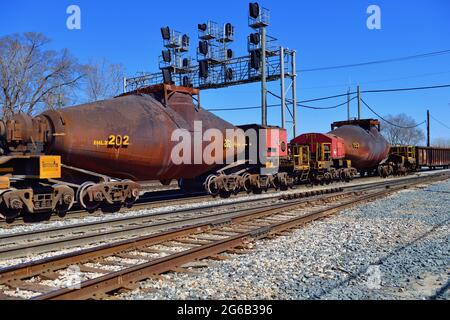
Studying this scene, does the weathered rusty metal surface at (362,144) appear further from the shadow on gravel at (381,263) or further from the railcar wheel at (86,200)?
the shadow on gravel at (381,263)

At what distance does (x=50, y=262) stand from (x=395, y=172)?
100 feet

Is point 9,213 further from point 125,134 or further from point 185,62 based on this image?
point 185,62

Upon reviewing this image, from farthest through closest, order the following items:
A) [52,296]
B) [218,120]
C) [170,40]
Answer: [170,40], [218,120], [52,296]

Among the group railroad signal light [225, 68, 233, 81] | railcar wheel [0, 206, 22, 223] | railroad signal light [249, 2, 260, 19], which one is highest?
railroad signal light [249, 2, 260, 19]

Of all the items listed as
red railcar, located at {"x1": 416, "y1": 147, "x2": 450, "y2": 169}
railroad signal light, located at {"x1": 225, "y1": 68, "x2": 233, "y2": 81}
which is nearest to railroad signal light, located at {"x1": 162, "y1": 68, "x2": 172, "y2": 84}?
railroad signal light, located at {"x1": 225, "y1": 68, "x2": 233, "y2": 81}

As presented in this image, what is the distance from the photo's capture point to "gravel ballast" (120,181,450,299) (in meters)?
4.99

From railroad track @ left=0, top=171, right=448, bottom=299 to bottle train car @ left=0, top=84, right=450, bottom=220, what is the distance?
3976mm

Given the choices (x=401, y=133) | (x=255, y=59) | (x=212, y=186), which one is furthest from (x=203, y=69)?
(x=401, y=133)

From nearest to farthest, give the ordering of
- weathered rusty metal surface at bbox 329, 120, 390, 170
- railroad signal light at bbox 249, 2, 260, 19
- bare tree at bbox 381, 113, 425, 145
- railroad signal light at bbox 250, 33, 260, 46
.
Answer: weathered rusty metal surface at bbox 329, 120, 390, 170 < railroad signal light at bbox 249, 2, 260, 19 < railroad signal light at bbox 250, 33, 260, 46 < bare tree at bbox 381, 113, 425, 145

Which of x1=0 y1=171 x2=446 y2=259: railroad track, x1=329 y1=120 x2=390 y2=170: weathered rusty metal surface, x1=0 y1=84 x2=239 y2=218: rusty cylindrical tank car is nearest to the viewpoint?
x1=0 y1=171 x2=446 y2=259: railroad track

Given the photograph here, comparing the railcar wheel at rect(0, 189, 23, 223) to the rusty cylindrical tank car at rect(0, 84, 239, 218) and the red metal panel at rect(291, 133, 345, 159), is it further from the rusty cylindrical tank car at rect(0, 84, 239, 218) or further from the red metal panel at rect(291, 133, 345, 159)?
the red metal panel at rect(291, 133, 345, 159)

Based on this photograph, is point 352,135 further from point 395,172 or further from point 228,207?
point 228,207

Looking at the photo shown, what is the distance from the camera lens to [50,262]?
5883 millimetres

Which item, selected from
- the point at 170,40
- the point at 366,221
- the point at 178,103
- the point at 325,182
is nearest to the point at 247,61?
the point at 170,40
